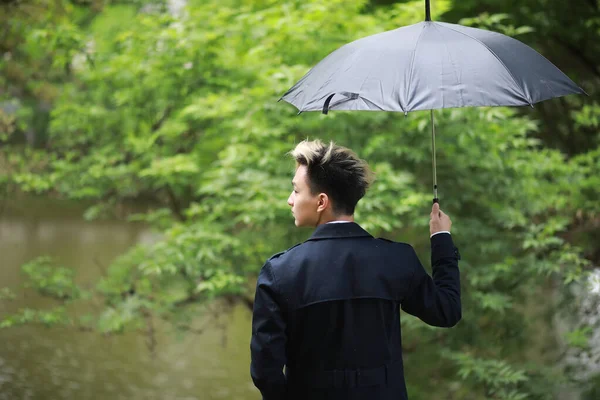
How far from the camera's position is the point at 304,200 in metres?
1.87

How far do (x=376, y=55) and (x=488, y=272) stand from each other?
9.83ft

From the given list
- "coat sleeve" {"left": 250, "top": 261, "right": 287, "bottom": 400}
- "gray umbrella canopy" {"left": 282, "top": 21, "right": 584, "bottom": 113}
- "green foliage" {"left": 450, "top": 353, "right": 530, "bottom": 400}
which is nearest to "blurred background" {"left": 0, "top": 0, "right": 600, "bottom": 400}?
"green foliage" {"left": 450, "top": 353, "right": 530, "bottom": 400}

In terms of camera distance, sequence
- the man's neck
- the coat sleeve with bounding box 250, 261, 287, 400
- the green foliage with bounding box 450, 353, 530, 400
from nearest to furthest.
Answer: the coat sleeve with bounding box 250, 261, 287, 400 → the man's neck → the green foliage with bounding box 450, 353, 530, 400

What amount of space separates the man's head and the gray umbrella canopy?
0.24 m

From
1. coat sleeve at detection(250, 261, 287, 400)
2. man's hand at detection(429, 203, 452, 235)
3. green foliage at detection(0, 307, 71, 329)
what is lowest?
green foliage at detection(0, 307, 71, 329)

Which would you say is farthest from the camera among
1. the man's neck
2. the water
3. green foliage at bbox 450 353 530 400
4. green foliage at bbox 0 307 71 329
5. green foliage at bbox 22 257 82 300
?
the water

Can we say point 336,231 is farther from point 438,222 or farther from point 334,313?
point 438,222

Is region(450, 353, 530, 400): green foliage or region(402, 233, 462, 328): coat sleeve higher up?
region(402, 233, 462, 328): coat sleeve

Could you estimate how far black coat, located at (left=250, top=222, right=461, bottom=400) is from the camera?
1792 mm

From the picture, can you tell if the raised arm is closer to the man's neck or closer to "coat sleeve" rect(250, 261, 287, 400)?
the man's neck

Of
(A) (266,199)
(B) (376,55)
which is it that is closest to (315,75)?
(B) (376,55)

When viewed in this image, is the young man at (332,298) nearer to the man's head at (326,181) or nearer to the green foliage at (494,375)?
the man's head at (326,181)

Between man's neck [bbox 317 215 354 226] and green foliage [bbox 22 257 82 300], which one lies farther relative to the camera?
green foliage [bbox 22 257 82 300]

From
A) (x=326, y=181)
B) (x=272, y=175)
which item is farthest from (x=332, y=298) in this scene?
(x=272, y=175)
